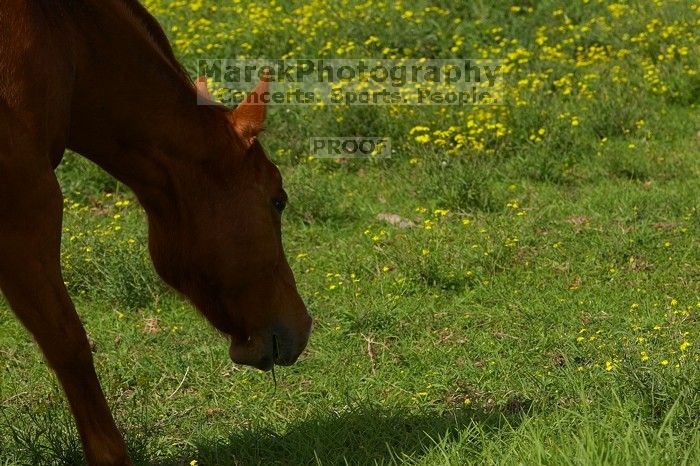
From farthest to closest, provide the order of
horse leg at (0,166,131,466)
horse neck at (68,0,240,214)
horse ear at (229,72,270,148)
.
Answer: horse ear at (229,72,270,148) → horse neck at (68,0,240,214) → horse leg at (0,166,131,466)

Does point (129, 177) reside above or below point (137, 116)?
below

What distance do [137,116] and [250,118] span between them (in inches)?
15.5

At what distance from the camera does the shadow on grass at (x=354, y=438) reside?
4.41 metres

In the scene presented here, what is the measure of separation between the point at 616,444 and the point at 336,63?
583 cm

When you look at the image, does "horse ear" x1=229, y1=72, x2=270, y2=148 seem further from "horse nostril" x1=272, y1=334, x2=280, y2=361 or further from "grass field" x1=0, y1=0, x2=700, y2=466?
"grass field" x1=0, y1=0, x2=700, y2=466

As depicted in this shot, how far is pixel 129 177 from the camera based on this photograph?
4.27 m

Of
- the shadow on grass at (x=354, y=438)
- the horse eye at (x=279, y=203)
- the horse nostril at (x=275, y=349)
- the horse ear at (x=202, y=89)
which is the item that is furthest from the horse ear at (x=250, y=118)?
the shadow on grass at (x=354, y=438)

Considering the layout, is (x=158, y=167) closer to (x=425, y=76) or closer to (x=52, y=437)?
(x=52, y=437)

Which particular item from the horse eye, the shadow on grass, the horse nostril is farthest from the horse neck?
the shadow on grass

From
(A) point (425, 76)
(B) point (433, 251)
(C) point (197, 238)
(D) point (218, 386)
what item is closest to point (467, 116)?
(A) point (425, 76)

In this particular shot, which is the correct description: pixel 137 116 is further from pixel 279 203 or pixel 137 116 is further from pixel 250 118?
pixel 279 203

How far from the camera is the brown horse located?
3.86m

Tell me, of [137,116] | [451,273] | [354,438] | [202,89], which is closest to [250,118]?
[202,89]

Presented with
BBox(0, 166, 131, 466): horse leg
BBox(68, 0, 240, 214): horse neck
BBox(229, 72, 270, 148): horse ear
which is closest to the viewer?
BBox(0, 166, 131, 466): horse leg
